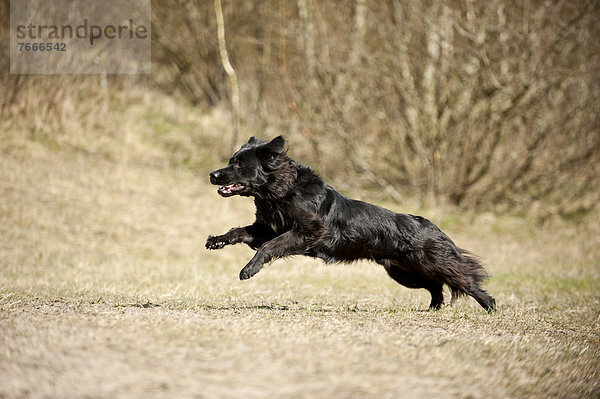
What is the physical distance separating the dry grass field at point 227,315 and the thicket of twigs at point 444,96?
2373 mm

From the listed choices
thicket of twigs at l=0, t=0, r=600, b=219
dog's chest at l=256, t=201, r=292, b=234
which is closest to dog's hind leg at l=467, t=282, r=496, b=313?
dog's chest at l=256, t=201, r=292, b=234

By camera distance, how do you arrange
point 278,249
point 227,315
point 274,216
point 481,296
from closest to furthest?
point 227,315 → point 278,249 → point 274,216 → point 481,296

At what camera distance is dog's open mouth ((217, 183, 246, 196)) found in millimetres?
6707

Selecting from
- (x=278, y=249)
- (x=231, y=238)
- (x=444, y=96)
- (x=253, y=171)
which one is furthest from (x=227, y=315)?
(x=444, y=96)

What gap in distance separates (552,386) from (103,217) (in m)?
11.3

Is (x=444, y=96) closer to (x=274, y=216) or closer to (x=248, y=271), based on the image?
(x=274, y=216)

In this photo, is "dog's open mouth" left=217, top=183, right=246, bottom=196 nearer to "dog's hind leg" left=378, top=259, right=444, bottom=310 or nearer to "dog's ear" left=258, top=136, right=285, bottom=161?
"dog's ear" left=258, top=136, right=285, bottom=161

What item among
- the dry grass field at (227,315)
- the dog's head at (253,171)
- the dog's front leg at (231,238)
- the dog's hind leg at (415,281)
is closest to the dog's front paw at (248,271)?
the dry grass field at (227,315)

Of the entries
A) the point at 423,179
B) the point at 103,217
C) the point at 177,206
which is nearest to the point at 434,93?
the point at 423,179

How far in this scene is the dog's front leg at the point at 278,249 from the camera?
20.5 feet

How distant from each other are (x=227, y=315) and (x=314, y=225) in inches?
50.6

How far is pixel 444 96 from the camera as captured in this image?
690 inches

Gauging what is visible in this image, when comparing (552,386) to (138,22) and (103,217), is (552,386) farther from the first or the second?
(138,22)

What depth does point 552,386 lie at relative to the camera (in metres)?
4.59
